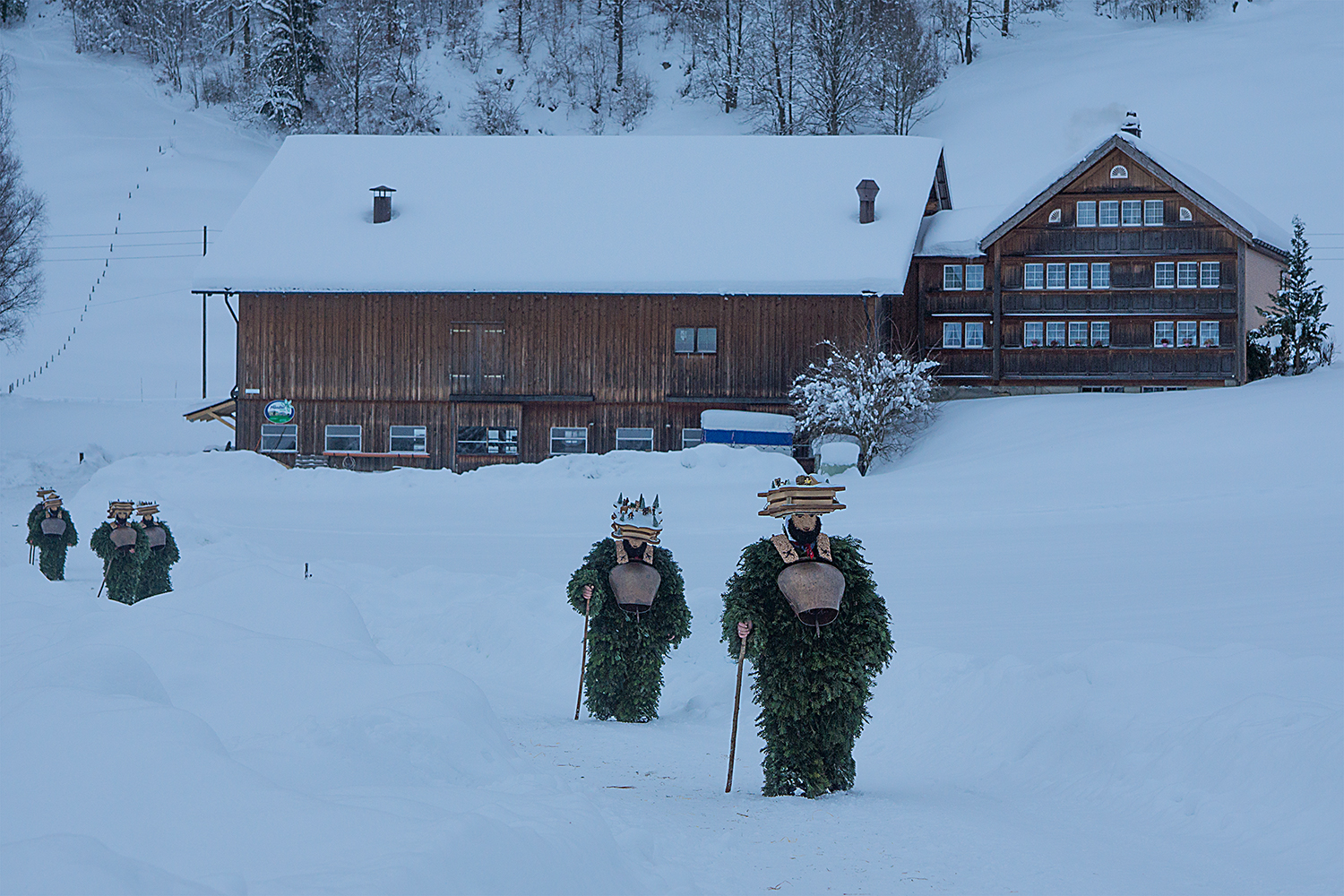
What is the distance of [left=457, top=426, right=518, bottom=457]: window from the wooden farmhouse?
0.16 ft

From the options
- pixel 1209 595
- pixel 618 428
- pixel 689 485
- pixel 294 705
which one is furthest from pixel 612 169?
pixel 294 705

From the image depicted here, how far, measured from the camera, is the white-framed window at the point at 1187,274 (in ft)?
105

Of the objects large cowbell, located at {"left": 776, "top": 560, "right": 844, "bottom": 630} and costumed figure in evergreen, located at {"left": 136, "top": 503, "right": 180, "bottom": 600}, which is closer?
large cowbell, located at {"left": 776, "top": 560, "right": 844, "bottom": 630}

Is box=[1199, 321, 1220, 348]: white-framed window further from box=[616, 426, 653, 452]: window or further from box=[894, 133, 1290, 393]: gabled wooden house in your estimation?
box=[616, 426, 653, 452]: window

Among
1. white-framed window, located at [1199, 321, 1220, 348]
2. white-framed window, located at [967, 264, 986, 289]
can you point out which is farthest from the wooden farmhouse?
white-framed window, located at [1199, 321, 1220, 348]

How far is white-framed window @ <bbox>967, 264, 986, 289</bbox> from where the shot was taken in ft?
109

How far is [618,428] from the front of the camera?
3300 cm

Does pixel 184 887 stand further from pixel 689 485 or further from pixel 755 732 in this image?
pixel 689 485

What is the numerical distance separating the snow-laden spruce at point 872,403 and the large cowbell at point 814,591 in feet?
64.1

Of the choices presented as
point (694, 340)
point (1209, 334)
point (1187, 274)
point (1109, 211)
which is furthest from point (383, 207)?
point (1209, 334)

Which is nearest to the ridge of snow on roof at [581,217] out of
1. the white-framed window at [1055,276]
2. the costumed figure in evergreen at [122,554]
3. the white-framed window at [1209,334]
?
the white-framed window at [1055,276]

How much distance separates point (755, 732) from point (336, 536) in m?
11.7

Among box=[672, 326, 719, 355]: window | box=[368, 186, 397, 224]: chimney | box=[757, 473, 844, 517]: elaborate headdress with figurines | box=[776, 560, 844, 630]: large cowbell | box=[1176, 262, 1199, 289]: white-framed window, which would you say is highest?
box=[368, 186, 397, 224]: chimney

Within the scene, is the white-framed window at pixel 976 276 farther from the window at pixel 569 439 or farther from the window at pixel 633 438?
the window at pixel 569 439
